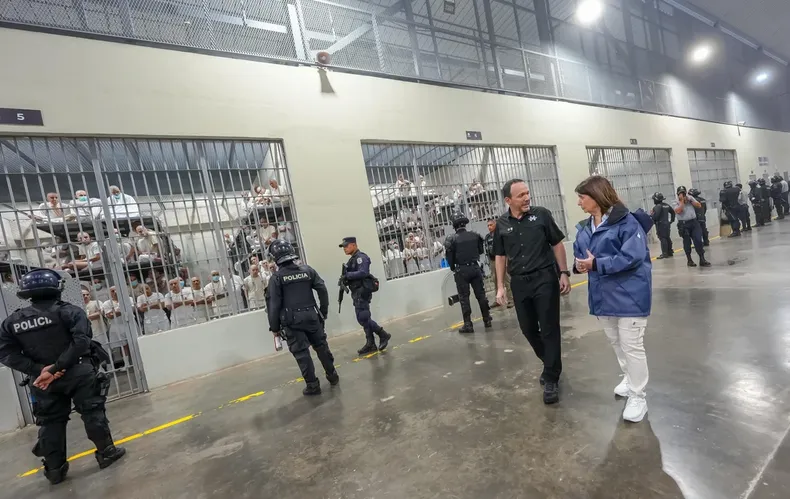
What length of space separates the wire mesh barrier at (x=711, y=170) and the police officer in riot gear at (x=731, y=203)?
172 inches

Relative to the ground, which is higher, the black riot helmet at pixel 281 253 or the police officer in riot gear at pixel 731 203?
the black riot helmet at pixel 281 253

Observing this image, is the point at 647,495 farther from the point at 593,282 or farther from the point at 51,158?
the point at 51,158

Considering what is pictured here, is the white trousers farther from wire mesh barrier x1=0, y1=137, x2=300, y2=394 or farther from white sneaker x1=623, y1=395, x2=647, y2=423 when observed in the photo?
wire mesh barrier x1=0, y1=137, x2=300, y2=394

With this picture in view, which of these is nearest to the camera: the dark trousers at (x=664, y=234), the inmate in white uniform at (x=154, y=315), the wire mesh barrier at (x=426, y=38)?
the inmate in white uniform at (x=154, y=315)

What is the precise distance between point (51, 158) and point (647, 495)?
639 cm

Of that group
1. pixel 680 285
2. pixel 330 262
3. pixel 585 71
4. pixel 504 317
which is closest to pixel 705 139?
pixel 585 71

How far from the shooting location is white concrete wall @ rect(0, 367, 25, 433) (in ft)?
13.3

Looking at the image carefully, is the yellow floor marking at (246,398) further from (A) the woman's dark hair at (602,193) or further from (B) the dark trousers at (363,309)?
(A) the woman's dark hair at (602,193)

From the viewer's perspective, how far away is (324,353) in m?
3.92

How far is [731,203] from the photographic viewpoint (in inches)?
414

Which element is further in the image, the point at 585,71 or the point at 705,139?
the point at 705,139

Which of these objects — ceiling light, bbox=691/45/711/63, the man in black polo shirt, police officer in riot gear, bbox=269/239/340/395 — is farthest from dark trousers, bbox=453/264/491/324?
ceiling light, bbox=691/45/711/63

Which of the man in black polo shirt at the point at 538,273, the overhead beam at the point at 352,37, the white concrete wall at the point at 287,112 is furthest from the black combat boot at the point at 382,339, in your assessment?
the overhead beam at the point at 352,37

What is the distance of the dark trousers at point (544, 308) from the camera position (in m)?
2.79
